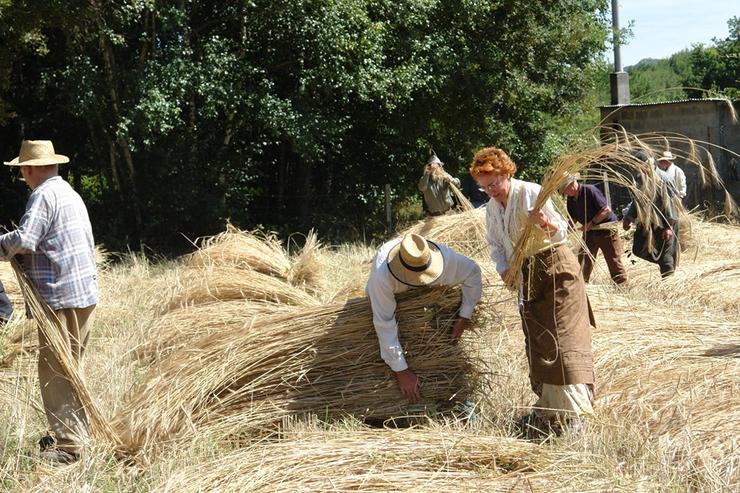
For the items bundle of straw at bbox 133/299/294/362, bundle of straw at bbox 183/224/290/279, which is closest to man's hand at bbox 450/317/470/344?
bundle of straw at bbox 133/299/294/362

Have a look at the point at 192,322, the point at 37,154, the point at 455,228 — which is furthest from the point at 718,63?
the point at 37,154

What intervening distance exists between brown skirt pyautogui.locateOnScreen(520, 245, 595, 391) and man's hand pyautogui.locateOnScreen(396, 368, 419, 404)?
22.5 inches

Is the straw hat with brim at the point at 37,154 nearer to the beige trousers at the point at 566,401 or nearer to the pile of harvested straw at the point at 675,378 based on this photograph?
the beige trousers at the point at 566,401

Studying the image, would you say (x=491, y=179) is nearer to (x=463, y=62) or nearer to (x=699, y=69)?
(x=463, y=62)

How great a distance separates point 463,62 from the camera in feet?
45.9

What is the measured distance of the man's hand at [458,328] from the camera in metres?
4.35

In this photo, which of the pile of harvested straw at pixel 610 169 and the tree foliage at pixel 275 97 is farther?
the tree foliage at pixel 275 97

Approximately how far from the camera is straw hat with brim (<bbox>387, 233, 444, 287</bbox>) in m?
4.18

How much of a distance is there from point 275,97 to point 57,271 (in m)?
8.37

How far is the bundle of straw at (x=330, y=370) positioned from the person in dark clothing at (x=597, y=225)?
9.26ft

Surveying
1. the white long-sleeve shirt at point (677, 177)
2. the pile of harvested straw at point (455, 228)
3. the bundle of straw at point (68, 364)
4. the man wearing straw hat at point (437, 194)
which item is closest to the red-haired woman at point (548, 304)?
the bundle of straw at point (68, 364)

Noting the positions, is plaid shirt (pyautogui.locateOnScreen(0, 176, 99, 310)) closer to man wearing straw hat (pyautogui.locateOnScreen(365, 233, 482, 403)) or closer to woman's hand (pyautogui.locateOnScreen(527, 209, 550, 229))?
man wearing straw hat (pyautogui.locateOnScreen(365, 233, 482, 403))

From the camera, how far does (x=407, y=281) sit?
4.27 meters

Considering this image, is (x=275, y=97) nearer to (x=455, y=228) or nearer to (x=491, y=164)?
(x=455, y=228)
